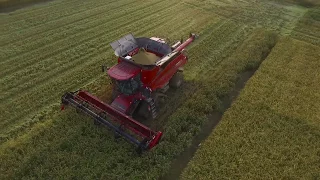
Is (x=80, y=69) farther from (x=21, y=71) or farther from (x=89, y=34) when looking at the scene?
(x=89, y=34)

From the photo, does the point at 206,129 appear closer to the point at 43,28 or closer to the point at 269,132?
the point at 269,132

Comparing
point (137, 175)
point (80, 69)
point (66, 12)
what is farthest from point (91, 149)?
point (66, 12)

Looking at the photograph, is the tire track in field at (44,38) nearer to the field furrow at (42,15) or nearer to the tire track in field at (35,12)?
the field furrow at (42,15)

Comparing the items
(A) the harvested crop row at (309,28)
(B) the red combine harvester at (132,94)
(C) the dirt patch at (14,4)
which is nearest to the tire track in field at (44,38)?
(C) the dirt patch at (14,4)

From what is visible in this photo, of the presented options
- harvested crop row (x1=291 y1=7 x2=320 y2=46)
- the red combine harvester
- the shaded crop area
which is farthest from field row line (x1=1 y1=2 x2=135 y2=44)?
harvested crop row (x1=291 y1=7 x2=320 y2=46)

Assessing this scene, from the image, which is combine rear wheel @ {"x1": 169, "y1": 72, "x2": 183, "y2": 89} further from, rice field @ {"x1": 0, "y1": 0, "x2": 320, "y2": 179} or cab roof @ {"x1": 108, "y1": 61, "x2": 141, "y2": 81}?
cab roof @ {"x1": 108, "y1": 61, "x2": 141, "y2": 81}
